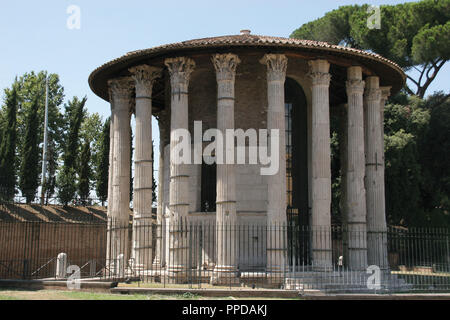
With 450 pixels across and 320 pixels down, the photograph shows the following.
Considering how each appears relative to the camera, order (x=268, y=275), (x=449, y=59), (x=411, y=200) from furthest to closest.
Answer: (x=449, y=59) → (x=411, y=200) → (x=268, y=275)

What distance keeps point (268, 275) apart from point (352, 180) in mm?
4781

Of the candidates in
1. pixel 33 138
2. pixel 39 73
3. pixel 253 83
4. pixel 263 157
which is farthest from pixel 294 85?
pixel 39 73

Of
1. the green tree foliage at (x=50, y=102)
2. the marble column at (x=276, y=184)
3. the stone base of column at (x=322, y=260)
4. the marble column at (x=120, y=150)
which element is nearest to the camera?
the marble column at (x=276, y=184)

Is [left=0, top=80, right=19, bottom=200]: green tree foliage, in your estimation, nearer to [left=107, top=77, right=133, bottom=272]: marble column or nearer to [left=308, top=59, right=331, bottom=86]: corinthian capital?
[left=107, top=77, right=133, bottom=272]: marble column

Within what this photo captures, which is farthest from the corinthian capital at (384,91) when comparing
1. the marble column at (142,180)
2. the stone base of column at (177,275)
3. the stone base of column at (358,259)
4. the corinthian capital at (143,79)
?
the stone base of column at (177,275)

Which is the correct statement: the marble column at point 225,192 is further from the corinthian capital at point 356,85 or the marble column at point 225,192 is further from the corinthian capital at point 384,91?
the corinthian capital at point 384,91

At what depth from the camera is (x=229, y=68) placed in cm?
1775

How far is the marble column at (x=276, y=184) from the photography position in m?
16.8

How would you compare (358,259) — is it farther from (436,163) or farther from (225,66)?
(436,163)

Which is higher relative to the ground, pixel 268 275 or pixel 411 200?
pixel 411 200

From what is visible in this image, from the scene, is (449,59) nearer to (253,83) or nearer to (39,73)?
(253,83)

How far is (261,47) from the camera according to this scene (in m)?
17.9

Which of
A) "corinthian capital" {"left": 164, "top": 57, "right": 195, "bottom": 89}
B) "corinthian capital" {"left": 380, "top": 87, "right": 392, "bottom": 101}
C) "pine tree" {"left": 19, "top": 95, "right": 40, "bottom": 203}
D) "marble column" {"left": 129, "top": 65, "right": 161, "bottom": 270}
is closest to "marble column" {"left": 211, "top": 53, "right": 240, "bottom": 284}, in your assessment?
"corinthian capital" {"left": 164, "top": 57, "right": 195, "bottom": 89}

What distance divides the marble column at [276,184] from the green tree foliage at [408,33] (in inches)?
671
